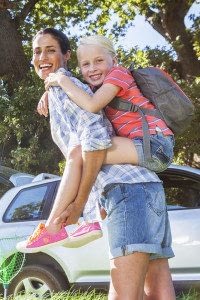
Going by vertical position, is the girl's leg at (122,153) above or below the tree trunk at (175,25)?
below

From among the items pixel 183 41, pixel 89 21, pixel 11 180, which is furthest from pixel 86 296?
pixel 89 21

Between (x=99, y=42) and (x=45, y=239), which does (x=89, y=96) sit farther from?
→ (x=45, y=239)

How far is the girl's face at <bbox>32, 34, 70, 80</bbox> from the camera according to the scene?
2473 mm

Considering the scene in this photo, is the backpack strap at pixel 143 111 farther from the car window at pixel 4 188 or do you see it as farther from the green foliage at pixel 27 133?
the green foliage at pixel 27 133

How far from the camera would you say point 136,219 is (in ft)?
6.73

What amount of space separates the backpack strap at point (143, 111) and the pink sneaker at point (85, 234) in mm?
349

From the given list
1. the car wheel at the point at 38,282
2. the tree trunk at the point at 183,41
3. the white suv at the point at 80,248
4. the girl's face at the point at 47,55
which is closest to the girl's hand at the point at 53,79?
the girl's face at the point at 47,55

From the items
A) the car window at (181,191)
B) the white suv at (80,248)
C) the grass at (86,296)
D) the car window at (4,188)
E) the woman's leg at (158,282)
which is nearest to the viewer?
the woman's leg at (158,282)

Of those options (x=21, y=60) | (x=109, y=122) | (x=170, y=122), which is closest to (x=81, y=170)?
(x=109, y=122)

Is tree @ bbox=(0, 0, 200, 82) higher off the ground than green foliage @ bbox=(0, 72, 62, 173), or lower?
higher

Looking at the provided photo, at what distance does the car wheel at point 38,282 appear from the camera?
548 cm

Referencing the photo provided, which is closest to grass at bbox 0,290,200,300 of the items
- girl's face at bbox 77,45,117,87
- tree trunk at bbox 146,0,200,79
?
girl's face at bbox 77,45,117,87

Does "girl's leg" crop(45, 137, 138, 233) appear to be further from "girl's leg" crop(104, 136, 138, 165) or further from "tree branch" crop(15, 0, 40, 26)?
"tree branch" crop(15, 0, 40, 26)

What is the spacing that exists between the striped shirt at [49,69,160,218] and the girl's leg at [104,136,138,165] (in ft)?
0.08
